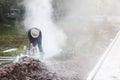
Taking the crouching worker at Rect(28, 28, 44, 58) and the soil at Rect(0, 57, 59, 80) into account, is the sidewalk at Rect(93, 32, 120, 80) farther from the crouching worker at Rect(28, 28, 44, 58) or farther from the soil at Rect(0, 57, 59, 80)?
the crouching worker at Rect(28, 28, 44, 58)

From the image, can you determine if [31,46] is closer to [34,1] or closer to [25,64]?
[25,64]

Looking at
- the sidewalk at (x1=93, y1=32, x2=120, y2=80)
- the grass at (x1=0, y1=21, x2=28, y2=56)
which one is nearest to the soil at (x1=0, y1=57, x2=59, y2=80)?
the sidewalk at (x1=93, y1=32, x2=120, y2=80)

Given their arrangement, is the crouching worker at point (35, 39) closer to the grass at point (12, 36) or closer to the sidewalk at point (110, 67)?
the sidewalk at point (110, 67)

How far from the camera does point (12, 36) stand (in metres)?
30.8

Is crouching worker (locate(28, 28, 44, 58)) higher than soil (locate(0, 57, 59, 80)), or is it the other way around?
Result: crouching worker (locate(28, 28, 44, 58))

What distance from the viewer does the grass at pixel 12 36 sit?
24809 mm

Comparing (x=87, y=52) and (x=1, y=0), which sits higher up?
(x=1, y=0)

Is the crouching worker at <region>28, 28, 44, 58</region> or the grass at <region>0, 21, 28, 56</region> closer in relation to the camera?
the crouching worker at <region>28, 28, 44, 58</region>

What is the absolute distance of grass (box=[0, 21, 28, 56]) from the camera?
24.8 metres

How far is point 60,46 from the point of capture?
21781 millimetres

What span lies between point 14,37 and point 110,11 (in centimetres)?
2920

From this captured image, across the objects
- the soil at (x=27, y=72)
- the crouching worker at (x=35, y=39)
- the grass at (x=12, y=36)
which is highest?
the crouching worker at (x=35, y=39)

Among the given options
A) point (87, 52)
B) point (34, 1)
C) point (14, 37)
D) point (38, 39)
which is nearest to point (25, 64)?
point (38, 39)

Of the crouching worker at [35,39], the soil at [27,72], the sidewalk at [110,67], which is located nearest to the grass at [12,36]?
the crouching worker at [35,39]
